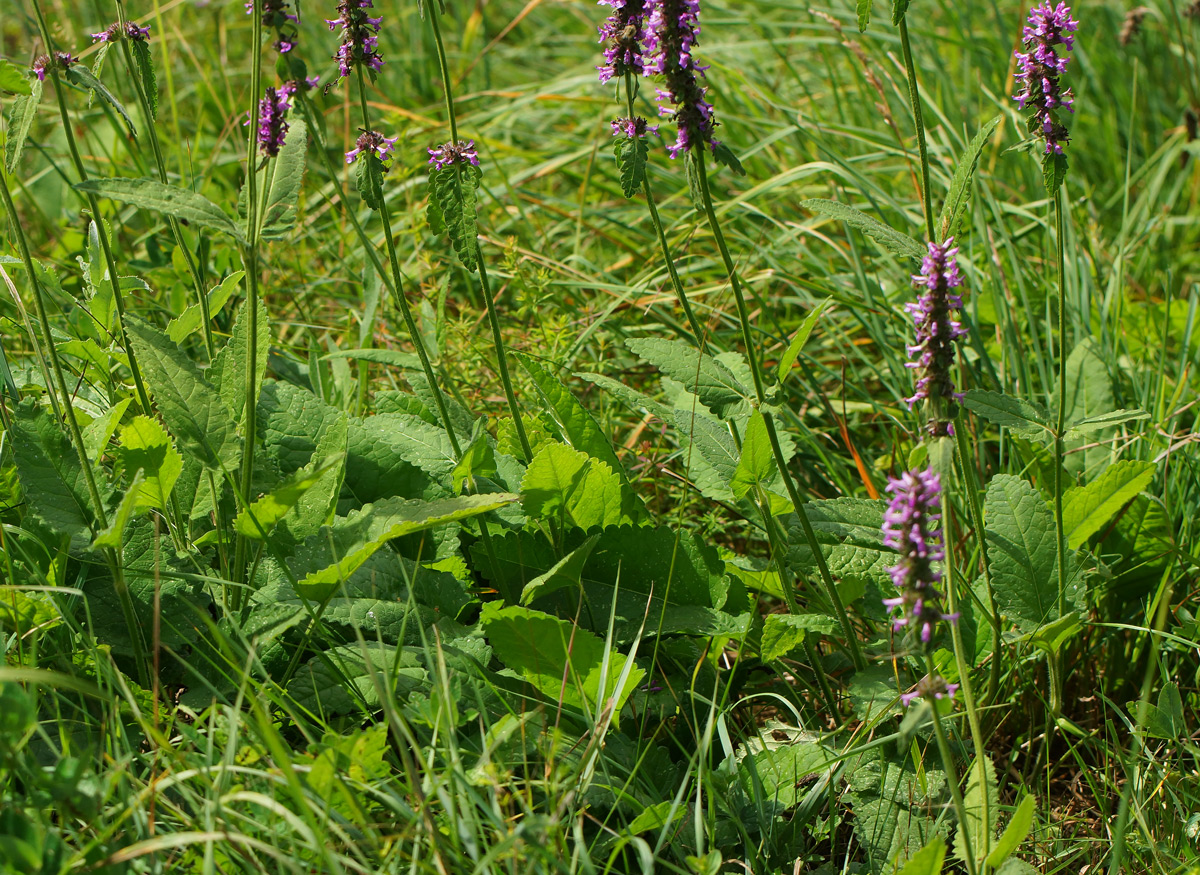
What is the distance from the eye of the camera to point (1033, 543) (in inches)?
81.1

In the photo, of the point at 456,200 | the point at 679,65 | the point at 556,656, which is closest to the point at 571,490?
the point at 556,656

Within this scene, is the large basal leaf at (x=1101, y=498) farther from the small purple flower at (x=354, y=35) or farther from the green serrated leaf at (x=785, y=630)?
the small purple flower at (x=354, y=35)

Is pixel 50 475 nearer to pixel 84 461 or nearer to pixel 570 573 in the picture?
pixel 84 461

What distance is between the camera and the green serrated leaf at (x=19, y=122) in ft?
5.89

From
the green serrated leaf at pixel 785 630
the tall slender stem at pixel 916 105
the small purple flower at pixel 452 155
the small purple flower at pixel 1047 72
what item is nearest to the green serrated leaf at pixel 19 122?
the small purple flower at pixel 452 155

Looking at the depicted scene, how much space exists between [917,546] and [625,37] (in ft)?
3.16

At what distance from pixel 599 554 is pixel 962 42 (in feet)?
10.3

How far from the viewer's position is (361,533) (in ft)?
6.10

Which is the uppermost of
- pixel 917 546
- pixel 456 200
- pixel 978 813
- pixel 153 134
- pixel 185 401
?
pixel 153 134

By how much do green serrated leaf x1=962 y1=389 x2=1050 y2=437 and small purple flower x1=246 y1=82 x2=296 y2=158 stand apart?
4.59 feet

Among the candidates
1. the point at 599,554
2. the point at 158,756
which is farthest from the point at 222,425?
the point at 599,554

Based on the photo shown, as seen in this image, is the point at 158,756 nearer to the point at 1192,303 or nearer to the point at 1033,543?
the point at 1033,543

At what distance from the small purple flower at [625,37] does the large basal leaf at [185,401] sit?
3.01 feet

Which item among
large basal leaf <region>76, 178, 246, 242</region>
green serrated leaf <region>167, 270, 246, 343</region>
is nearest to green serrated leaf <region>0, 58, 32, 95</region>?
large basal leaf <region>76, 178, 246, 242</region>
